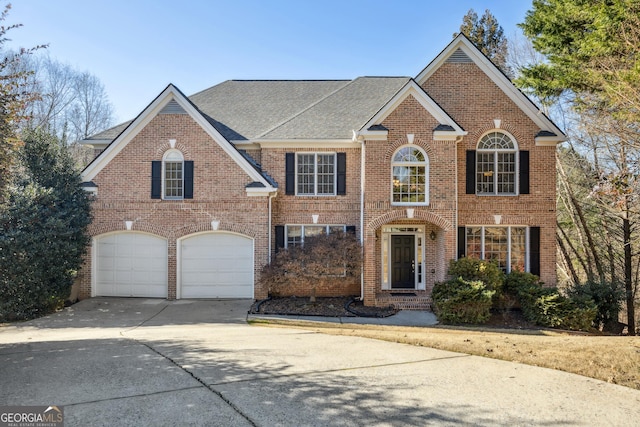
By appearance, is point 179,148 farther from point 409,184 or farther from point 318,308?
point 409,184

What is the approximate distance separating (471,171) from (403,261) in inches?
164

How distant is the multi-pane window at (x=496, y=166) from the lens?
1519 cm

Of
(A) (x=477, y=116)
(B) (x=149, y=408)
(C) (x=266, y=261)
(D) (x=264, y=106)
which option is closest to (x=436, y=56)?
(A) (x=477, y=116)

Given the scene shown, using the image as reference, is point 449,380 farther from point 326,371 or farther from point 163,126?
point 163,126

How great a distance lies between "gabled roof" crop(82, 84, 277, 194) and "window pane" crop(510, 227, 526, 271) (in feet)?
29.8

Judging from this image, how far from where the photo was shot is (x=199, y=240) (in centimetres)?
1474

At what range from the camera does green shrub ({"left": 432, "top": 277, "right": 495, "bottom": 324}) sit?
12250mm

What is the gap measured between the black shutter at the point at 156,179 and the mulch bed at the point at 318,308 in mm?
5317

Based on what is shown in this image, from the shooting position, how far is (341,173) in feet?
50.9

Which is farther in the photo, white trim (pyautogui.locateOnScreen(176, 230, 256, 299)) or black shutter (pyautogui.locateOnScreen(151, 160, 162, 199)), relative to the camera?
black shutter (pyautogui.locateOnScreen(151, 160, 162, 199))

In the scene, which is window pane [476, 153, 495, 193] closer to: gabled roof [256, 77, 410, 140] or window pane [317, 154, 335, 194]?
gabled roof [256, 77, 410, 140]

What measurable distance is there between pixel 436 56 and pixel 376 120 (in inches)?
151

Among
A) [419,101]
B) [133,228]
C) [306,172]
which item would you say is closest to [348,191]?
[306,172]

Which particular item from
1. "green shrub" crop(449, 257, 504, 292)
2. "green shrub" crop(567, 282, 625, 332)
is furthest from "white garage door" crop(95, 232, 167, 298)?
"green shrub" crop(567, 282, 625, 332)
